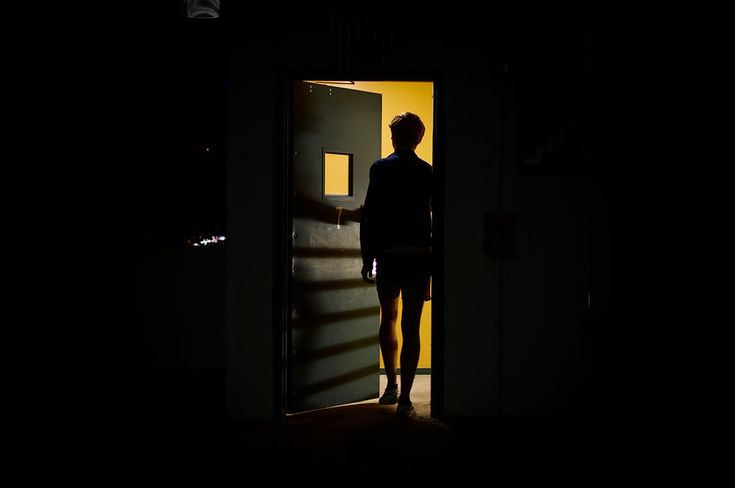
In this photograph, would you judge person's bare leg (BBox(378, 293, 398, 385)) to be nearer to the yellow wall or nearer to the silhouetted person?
the silhouetted person

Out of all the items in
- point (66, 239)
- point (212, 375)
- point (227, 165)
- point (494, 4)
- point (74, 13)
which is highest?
point (74, 13)

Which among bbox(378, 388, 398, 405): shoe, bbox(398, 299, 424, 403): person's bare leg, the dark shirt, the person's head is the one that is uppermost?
the person's head

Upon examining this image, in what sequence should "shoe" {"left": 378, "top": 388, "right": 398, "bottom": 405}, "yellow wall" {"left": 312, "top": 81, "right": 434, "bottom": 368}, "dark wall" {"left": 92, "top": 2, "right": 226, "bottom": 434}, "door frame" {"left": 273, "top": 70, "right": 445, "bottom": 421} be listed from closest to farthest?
"door frame" {"left": 273, "top": 70, "right": 445, "bottom": 421} < "shoe" {"left": 378, "top": 388, "right": 398, "bottom": 405} < "dark wall" {"left": 92, "top": 2, "right": 226, "bottom": 434} < "yellow wall" {"left": 312, "top": 81, "right": 434, "bottom": 368}

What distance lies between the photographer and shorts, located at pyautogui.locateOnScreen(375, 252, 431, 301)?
2.95 meters

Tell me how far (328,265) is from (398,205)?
0.61 metres

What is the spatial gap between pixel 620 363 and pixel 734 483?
88cm

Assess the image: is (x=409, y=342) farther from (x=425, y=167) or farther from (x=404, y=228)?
(x=425, y=167)

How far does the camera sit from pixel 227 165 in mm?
2822

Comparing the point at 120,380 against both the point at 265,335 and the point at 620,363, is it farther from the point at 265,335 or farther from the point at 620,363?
the point at 620,363

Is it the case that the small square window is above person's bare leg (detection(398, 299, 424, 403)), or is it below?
above

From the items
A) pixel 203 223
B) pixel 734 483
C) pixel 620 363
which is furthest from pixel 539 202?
pixel 203 223

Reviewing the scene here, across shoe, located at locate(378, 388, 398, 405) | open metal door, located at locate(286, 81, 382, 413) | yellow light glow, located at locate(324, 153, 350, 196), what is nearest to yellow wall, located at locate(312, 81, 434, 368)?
yellow light glow, located at locate(324, 153, 350, 196)

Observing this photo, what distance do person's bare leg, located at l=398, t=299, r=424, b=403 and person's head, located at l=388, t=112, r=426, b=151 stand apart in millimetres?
887

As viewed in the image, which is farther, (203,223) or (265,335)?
(203,223)
